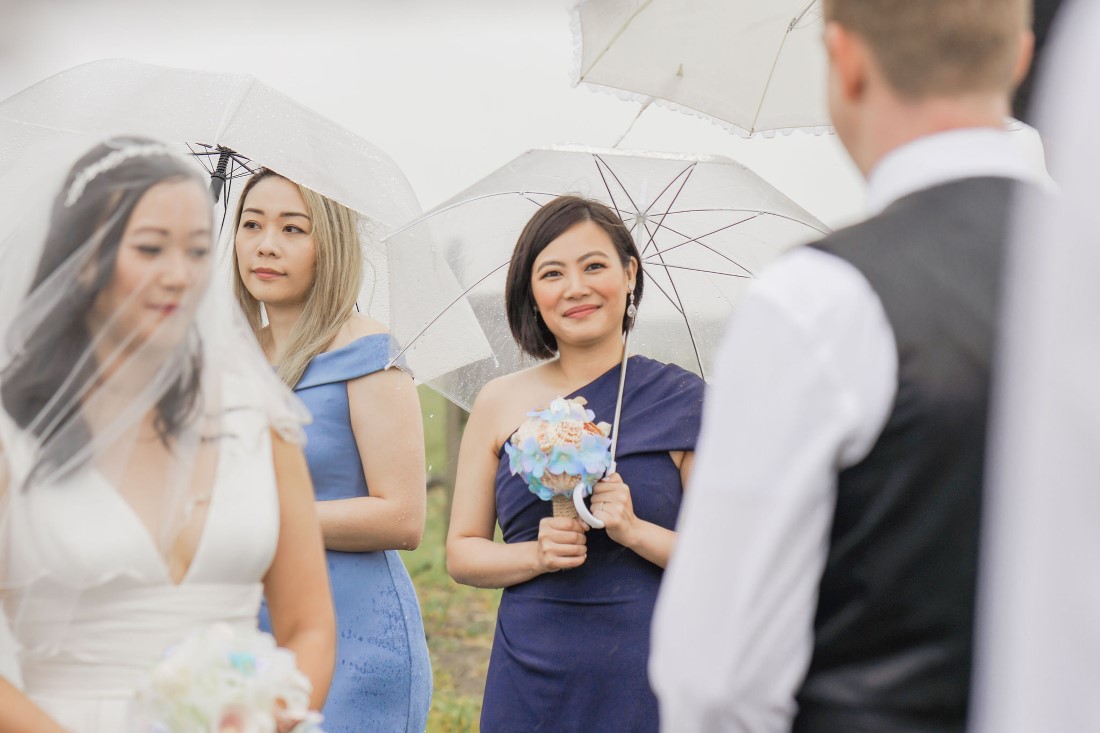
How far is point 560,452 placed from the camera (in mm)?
3457

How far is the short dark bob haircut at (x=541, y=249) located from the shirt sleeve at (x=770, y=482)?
89.4 inches

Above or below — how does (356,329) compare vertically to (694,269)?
below

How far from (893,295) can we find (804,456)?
0.24m

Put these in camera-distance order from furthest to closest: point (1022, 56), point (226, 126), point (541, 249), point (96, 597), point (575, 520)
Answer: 1. point (541, 249)
2. point (226, 126)
3. point (575, 520)
4. point (96, 597)
5. point (1022, 56)

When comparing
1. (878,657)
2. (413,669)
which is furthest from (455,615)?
(878,657)

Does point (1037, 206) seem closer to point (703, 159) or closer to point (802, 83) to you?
point (703, 159)

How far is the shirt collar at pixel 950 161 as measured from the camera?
1756 millimetres

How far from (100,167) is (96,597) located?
2.84ft

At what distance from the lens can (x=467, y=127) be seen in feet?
14.6

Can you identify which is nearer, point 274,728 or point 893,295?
point 893,295

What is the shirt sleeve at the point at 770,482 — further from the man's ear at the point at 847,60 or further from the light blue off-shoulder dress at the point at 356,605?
the light blue off-shoulder dress at the point at 356,605

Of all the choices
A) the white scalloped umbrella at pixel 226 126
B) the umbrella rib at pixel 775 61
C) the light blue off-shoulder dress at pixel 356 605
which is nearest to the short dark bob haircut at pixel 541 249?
the white scalloped umbrella at pixel 226 126

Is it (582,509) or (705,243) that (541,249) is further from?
(582,509)

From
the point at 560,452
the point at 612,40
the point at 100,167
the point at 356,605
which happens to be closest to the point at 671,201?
the point at 612,40
